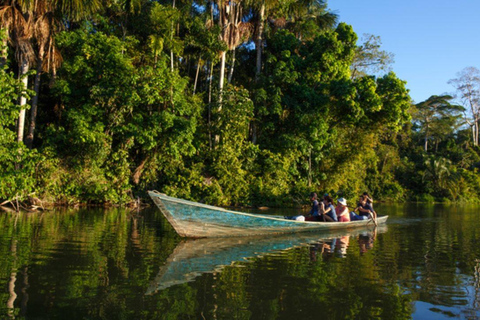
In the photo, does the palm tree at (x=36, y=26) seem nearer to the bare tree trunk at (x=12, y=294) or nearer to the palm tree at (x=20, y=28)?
the palm tree at (x=20, y=28)

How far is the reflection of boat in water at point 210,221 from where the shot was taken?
10125mm

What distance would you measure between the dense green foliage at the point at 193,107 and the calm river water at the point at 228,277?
7639 mm

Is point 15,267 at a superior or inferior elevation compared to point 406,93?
inferior

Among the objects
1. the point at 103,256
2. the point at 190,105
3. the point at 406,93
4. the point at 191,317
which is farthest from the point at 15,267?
the point at 406,93

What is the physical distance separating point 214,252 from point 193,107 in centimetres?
1535

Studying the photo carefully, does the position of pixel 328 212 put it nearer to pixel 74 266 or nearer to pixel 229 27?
pixel 74 266

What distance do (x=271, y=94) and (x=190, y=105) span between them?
6.23 meters

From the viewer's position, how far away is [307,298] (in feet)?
18.8

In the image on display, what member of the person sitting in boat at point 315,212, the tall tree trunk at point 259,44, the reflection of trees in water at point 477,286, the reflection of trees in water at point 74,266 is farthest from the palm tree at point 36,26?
the reflection of trees in water at point 477,286

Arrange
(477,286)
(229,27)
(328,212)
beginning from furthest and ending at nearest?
(229,27) → (328,212) → (477,286)

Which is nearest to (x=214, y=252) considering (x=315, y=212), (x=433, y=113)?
(x=315, y=212)

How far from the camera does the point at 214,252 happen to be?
915cm

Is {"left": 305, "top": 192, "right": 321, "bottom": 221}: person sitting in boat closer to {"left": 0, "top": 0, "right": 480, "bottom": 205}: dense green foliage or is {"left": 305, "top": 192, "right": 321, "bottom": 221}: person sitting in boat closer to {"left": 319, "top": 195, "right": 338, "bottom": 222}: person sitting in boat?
{"left": 319, "top": 195, "right": 338, "bottom": 222}: person sitting in boat

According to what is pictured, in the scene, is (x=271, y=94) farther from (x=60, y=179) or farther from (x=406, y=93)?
(x=60, y=179)
